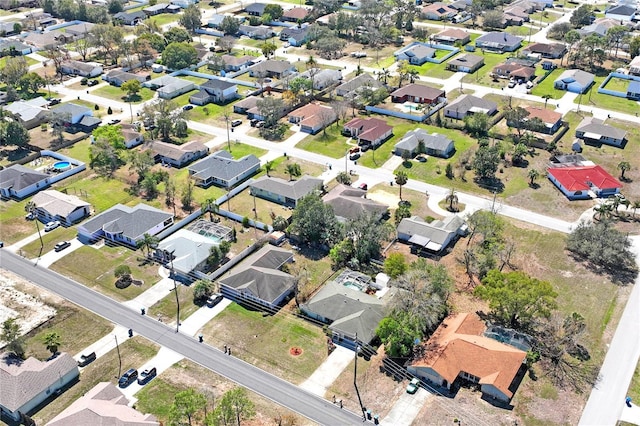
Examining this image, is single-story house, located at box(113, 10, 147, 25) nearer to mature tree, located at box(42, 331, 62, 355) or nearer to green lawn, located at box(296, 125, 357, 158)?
green lawn, located at box(296, 125, 357, 158)

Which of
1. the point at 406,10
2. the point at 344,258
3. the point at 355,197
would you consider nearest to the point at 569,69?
the point at 406,10

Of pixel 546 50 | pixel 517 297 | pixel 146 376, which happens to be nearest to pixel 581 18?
pixel 546 50

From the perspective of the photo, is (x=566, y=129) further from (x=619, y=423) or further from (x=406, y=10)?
(x=406, y=10)

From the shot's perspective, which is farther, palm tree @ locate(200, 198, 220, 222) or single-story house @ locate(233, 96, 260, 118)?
single-story house @ locate(233, 96, 260, 118)

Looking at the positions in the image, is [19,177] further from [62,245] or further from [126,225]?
[126,225]

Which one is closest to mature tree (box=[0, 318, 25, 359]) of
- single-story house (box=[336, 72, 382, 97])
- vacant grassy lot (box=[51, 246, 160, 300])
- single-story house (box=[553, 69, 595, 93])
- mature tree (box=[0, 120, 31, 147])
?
vacant grassy lot (box=[51, 246, 160, 300])
